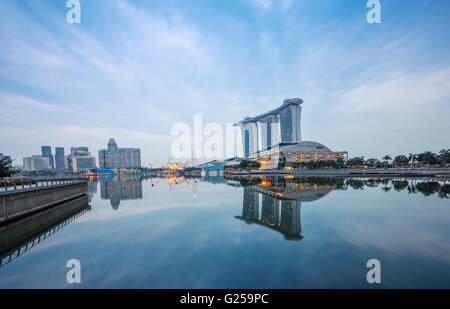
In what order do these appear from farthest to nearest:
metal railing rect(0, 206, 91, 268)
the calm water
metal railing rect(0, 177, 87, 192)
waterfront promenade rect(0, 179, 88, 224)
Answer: metal railing rect(0, 177, 87, 192) → waterfront promenade rect(0, 179, 88, 224) → metal railing rect(0, 206, 91, 268) → the calm water

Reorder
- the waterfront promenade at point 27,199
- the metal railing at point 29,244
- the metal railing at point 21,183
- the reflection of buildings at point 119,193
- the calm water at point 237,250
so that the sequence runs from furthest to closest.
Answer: the reflection of buildings at point 119,193 < the metal railing at point 21,183 < the waterfront promenade at point 27,199 < the metal railing at point 29,244 < the calm water at point 237,250

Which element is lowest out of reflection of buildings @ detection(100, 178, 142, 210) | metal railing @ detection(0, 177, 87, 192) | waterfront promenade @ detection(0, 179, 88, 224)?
reflection of buildings @ detection(100, 178, 142, 210)

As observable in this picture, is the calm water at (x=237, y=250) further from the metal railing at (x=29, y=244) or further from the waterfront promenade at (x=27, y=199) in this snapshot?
the waterfront promenade at (x=27, y=199)

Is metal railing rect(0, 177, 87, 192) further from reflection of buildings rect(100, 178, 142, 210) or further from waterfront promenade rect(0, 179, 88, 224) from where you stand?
reflection of buildings rect(100, 178, 142, 210)

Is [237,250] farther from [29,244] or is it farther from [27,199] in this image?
[27,199]

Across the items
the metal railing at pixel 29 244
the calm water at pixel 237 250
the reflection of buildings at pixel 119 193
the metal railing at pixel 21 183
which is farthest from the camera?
the reflection of buildings at pixel 119 193

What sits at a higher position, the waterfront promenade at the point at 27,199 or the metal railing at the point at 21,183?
the metal railing at the point at 21,183

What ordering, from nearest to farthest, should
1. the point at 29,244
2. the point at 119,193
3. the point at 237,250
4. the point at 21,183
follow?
1. the point at 237,250
2. the point at 29,244
3. the point at 21,183
4. the point at 119,193

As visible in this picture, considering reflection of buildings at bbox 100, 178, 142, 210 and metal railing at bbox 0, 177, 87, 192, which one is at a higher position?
metal railing at bbox 0, 177, 87, 192

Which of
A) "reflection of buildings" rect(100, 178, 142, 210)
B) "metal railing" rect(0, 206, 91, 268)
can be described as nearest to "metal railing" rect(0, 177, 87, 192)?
"metal railing" rect(0, 206, 91, 268)

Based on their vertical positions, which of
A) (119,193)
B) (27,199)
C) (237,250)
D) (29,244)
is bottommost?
(119,193)

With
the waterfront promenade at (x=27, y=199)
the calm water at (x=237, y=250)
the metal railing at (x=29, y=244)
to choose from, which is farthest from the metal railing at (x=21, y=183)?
the metal railing at (x=29, y=244)

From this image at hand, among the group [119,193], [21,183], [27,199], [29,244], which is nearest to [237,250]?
[29,244]
